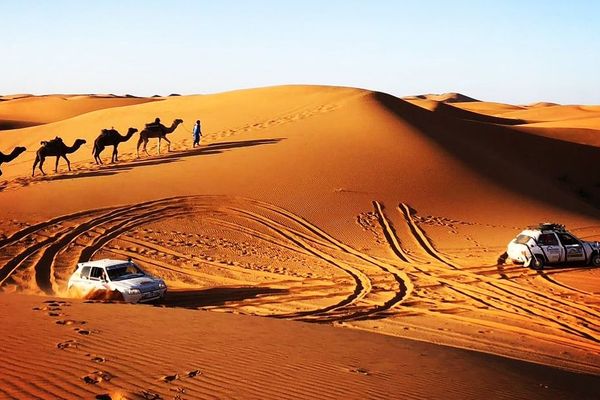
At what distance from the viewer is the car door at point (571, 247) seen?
2044cm

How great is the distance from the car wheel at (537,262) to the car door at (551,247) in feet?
0.75

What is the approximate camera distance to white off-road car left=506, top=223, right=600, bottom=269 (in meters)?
20.2

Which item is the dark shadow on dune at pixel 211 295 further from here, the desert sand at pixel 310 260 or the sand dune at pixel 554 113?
the sand dune at pixel 554 113

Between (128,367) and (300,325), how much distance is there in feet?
14.9

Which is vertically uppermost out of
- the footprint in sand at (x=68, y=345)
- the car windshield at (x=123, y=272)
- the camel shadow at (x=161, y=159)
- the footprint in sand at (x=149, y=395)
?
the camel shadow at (x=161, y=159)

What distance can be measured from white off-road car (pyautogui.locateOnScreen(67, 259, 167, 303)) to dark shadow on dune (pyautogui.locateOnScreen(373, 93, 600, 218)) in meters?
20.7

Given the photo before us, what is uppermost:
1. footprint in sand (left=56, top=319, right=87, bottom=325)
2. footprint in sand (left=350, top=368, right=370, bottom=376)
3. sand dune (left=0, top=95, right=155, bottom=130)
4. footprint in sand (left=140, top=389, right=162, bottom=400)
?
sand dune (left=0, top=95, right=155, bottom=130)

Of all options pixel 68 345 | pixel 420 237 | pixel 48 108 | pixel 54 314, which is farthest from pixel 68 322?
pixel 48 108

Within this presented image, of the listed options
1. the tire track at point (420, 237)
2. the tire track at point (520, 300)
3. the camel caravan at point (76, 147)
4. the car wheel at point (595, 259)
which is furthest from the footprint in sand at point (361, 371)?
the camel caravan at point (76, 147)

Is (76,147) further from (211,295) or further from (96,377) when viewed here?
(96,377)

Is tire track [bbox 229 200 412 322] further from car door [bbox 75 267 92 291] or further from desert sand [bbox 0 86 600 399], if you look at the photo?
car door [bbox 75 267 92 291]

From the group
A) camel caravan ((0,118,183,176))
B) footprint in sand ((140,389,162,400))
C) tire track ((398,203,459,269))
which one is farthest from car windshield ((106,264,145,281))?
camel caravan ((0,118,183,176))

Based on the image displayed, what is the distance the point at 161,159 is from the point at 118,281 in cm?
1705

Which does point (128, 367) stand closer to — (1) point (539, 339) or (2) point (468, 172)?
(1) point (539, 339)
